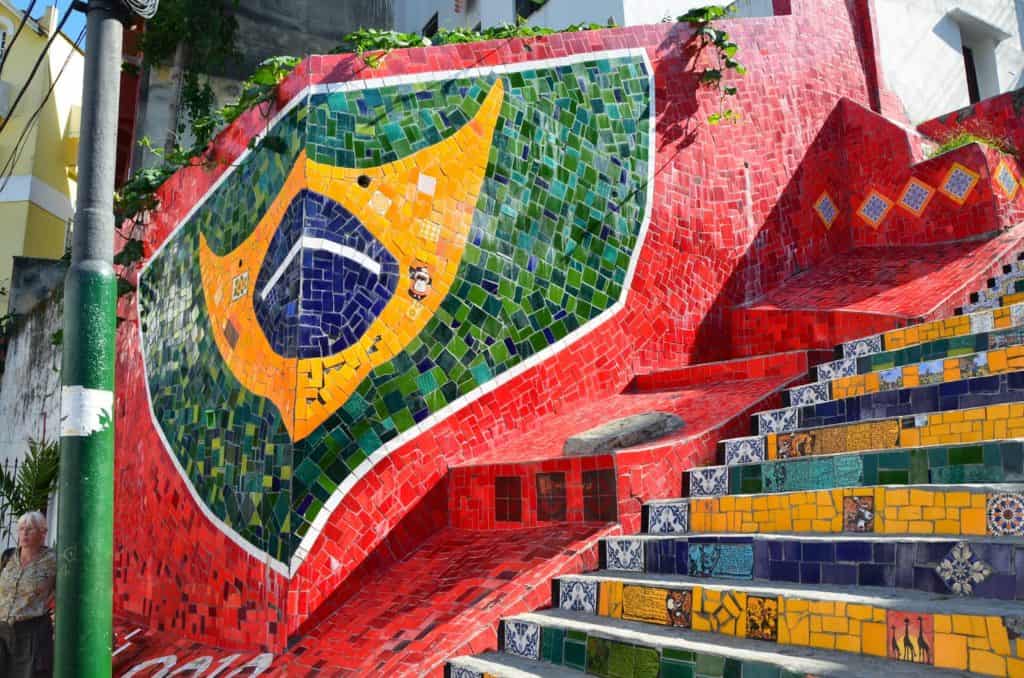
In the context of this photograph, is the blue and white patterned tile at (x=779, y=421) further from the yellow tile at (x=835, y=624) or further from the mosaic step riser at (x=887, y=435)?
the yellow tile at (x=835, y=624)

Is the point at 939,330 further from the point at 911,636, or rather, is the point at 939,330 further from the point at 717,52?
the point at 717,52

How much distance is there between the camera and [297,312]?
17.1ft

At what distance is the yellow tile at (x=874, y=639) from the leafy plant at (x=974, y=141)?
20.0 ft

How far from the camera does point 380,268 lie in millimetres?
5500

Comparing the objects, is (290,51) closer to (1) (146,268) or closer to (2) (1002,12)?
(1) (146,268)

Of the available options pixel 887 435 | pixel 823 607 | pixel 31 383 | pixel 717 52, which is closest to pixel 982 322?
pixel 887 435

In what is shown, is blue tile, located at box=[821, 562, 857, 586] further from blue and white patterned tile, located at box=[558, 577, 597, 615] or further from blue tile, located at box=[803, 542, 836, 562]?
blue and white patterned tile, located at box=[558, 577, 597, 615]

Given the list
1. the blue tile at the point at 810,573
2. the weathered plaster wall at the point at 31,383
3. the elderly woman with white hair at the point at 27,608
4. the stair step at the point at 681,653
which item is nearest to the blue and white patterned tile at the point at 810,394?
the blue tile at the point at 810,573

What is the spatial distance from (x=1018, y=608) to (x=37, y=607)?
5.04m

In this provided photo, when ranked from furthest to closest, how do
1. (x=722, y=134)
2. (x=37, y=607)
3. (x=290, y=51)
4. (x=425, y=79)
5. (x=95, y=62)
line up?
1. (x=290, y=51)
2. (x=722, y=134)
3. (x=425, y=79)
4. (x=37, y=607)
5. (x=95, y=62)

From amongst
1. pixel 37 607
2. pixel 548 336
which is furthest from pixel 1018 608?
pixel 37 607

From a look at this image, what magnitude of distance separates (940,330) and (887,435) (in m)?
1.15

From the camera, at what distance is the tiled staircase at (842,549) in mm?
2736

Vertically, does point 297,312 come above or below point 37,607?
above
